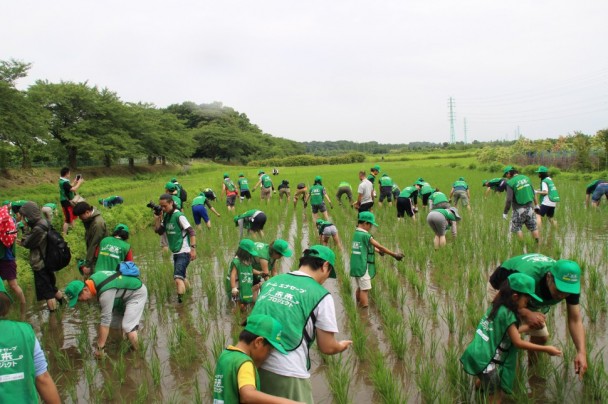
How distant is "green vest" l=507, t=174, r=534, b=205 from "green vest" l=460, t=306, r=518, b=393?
15.5ft

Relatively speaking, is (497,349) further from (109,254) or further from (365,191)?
(365,191)

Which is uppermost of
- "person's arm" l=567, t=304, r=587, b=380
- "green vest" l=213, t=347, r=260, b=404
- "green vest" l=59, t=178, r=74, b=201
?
"green vest" l=59, t=178, r=74, b=201

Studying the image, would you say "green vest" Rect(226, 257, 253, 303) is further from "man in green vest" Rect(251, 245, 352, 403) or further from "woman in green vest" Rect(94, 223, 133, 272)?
"man in green vest" Rect(251, 245, 352, 403)

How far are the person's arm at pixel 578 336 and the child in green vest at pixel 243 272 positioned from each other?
2.94 meters

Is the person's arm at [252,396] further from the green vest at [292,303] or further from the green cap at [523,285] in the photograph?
the green cap at [523,285]

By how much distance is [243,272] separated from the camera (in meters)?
4.59

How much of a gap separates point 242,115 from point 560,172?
5712 cm

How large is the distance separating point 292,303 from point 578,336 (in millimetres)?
2024

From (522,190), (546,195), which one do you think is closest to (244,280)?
(522,190)

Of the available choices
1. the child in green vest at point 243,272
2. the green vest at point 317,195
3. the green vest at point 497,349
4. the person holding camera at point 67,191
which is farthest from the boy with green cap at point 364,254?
the person holding camera at point 67,191

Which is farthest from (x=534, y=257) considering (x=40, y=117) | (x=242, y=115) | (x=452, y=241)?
(x=242, y=115)

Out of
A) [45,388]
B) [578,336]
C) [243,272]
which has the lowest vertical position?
[578,336]

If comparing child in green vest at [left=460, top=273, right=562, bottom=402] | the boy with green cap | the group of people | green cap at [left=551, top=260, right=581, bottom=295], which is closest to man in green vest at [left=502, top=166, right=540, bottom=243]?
the boy with green cap

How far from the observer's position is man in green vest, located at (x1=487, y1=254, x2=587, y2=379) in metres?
2.55
